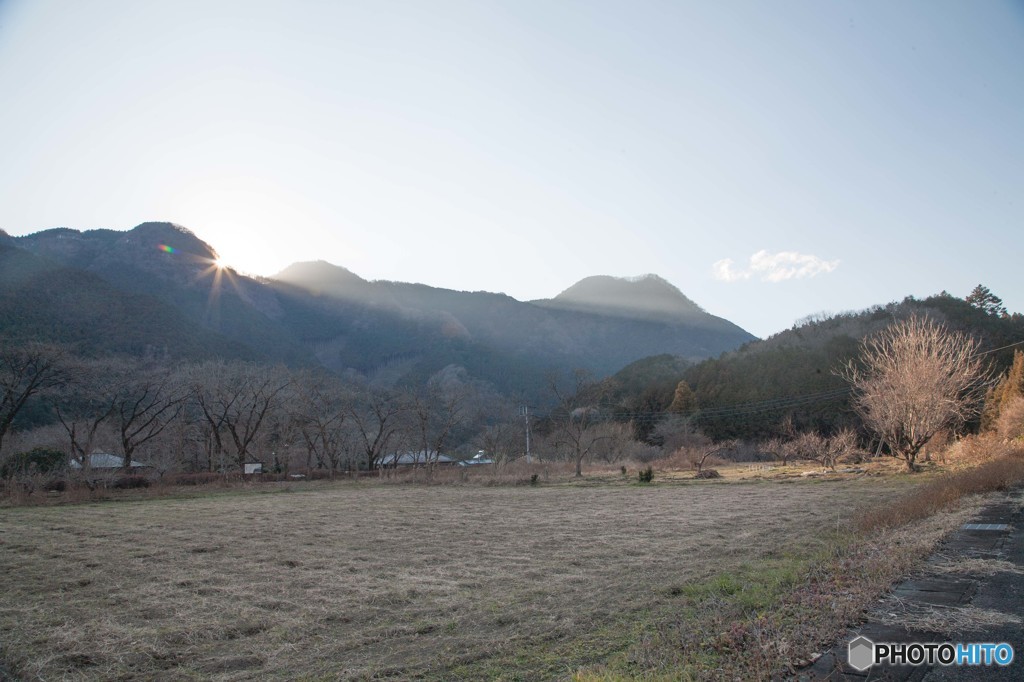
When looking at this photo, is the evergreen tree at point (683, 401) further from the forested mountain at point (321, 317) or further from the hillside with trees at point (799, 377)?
the forested mountain at point (321, 317)

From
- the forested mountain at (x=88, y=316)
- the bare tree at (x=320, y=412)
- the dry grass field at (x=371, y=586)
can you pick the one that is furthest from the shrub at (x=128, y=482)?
the forested mountain at (x=88, y=316)

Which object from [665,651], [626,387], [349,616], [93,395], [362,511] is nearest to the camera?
Answer: [665,651]

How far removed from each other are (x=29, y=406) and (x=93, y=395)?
567 inches

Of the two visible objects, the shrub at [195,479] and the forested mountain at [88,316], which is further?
the forested mountain at [88,316]

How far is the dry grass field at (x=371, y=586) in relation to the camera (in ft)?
17.5

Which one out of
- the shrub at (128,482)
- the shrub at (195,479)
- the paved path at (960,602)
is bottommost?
the shrub at (195,479)

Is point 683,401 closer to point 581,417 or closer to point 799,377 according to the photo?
point 799,377

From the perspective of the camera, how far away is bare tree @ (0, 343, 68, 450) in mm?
33219


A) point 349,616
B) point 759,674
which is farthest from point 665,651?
point 349,616

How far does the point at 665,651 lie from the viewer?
4641 mm

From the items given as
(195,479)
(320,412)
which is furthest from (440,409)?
(195,479)

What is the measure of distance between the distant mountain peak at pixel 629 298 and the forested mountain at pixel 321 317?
789 millimetres

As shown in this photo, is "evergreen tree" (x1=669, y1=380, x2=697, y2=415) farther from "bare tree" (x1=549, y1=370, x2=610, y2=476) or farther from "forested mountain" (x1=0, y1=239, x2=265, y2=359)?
"forested mountain" (x1=0, y1=239, x2=265, y2=359)

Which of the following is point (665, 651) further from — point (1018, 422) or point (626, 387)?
point (626, 387)
